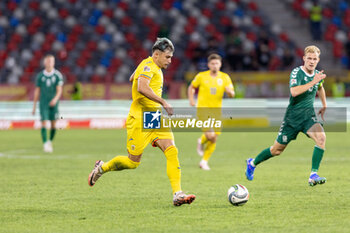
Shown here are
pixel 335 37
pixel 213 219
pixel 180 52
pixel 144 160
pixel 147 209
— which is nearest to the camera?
pixel 213 219

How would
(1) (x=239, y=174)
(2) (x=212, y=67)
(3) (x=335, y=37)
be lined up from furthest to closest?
1. (3) (x=335, y=37)
2. (2) (x=212, y=67)
3. (1) (x=239, y=174)

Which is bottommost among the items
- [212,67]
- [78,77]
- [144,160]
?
[144,160]

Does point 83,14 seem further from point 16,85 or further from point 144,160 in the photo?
point 144,160

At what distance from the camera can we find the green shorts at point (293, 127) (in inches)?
422

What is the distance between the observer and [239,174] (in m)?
12.8

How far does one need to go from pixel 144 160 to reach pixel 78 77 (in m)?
12.4

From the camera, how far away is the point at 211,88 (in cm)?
1462

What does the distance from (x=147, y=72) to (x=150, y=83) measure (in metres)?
0.26

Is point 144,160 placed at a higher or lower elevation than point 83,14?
lower

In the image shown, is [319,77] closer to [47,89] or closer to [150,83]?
[150,83]

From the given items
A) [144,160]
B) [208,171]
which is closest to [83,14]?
[144,160]

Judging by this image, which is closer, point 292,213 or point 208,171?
point 292,213

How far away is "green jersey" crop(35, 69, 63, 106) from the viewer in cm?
1741

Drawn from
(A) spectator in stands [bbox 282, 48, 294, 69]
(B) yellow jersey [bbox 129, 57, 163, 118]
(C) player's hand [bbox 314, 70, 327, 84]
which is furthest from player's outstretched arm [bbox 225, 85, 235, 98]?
(A) spectator in stands [bbox 282, 48, 294, 69]
